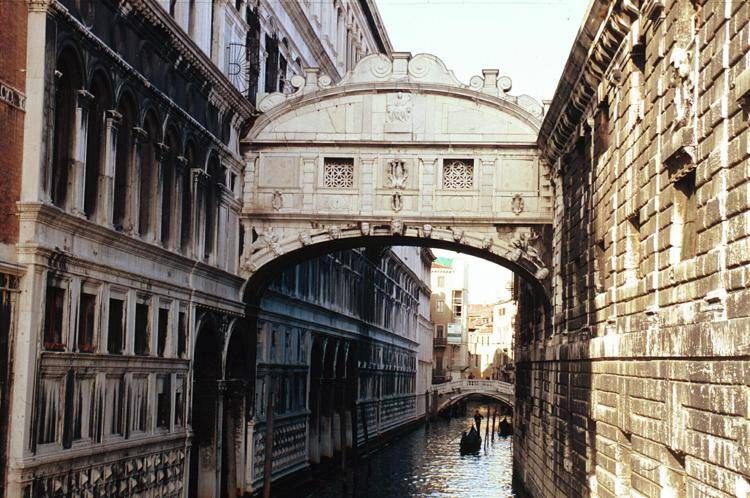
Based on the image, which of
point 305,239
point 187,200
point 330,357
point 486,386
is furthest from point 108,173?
point 486,386

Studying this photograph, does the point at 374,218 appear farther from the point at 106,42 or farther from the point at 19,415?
the point at 19,415

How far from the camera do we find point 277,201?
73.6 ft

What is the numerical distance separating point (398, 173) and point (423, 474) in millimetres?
16429

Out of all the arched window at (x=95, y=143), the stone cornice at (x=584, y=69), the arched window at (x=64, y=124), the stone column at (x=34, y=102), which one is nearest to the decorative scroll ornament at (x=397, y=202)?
the stone cornice at (x=584, y=69)

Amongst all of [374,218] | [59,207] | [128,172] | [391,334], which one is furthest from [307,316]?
[391,334]

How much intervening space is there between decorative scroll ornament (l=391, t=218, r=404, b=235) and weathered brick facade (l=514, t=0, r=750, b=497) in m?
3.00

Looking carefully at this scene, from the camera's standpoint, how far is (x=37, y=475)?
13648mm

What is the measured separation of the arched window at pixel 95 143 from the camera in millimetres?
15469

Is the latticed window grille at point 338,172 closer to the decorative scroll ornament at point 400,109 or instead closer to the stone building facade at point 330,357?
the decorative scroll ornament at point 400,109

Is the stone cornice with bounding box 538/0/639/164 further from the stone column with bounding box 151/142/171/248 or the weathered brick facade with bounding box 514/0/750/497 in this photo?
the stone column with bounding box 151/142/171/248

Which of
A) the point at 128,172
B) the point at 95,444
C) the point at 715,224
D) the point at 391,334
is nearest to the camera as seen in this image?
the point at 715,224

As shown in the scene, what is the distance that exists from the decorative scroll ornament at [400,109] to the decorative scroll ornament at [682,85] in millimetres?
11130

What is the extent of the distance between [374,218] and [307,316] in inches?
330

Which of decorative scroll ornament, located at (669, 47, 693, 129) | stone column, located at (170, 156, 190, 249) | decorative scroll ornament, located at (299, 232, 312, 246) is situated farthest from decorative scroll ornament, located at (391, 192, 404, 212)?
decorative scroll ornament, located at (669, 47, 693, 129)
